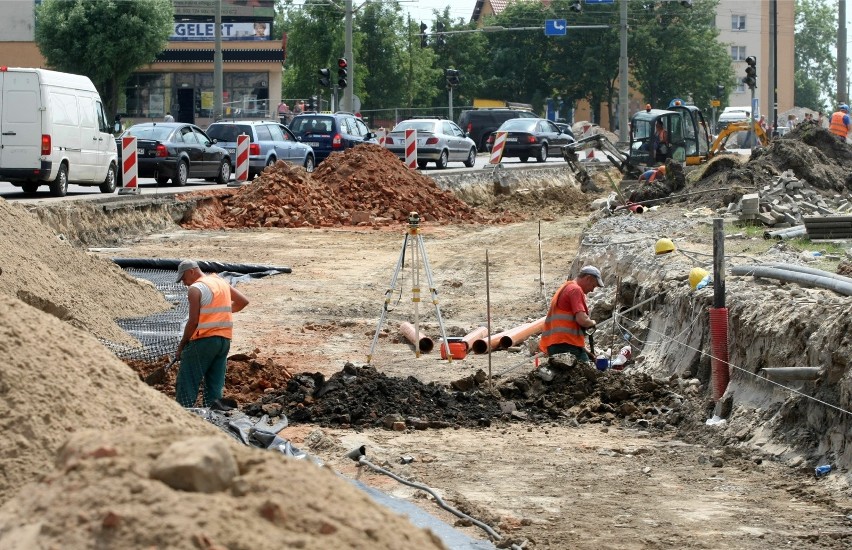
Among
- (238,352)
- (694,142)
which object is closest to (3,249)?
(238,352)

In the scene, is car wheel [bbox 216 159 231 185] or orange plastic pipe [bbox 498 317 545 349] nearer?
orange plastic pipe [bbox 498 317 545 349]

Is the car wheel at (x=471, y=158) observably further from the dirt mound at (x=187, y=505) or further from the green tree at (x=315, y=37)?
the dirt mound at (x=187, y=505)

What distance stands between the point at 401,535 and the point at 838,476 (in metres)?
4.83

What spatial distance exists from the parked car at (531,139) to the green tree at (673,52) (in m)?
35.3

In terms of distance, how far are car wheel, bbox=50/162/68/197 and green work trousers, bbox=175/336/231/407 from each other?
14597 millimetres

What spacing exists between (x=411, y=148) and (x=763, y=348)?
84.6ft

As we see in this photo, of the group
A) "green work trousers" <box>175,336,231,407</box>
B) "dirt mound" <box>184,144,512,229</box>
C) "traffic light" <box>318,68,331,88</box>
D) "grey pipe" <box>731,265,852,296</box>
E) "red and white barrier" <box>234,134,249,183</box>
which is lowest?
"green work trousers" <box>175,336,231,407</box>

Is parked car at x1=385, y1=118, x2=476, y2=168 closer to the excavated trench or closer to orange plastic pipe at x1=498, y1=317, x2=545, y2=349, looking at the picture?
the excavated trench

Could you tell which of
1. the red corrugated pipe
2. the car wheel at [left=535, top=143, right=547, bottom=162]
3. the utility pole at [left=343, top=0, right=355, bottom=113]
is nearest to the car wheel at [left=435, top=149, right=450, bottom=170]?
the utility pole at [left=343, top=0, right=355, bottom=113]

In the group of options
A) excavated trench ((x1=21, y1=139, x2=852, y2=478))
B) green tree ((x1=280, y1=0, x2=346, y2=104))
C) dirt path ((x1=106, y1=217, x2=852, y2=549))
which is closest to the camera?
dirt path ((x1=106, y1=217, x2=852, y2=549))

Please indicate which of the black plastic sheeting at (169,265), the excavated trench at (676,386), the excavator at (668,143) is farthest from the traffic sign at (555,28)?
the excavated trench at (676,386)

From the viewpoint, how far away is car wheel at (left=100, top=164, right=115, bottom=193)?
26.4m

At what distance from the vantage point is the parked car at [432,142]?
38.3 m

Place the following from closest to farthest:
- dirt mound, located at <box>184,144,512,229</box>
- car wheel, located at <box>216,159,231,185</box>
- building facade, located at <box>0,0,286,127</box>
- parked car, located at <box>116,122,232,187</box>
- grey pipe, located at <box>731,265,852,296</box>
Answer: grey pipe, located at <box>731,265,852,296</box> < dirt mound, located at <box>184,144,512,229</box> < parked car, located at <box>116,122,232,187</box> < car wheel, located at <box>216,159,231,185</box> < building facade, located at <box>0,0,286,127</box>
